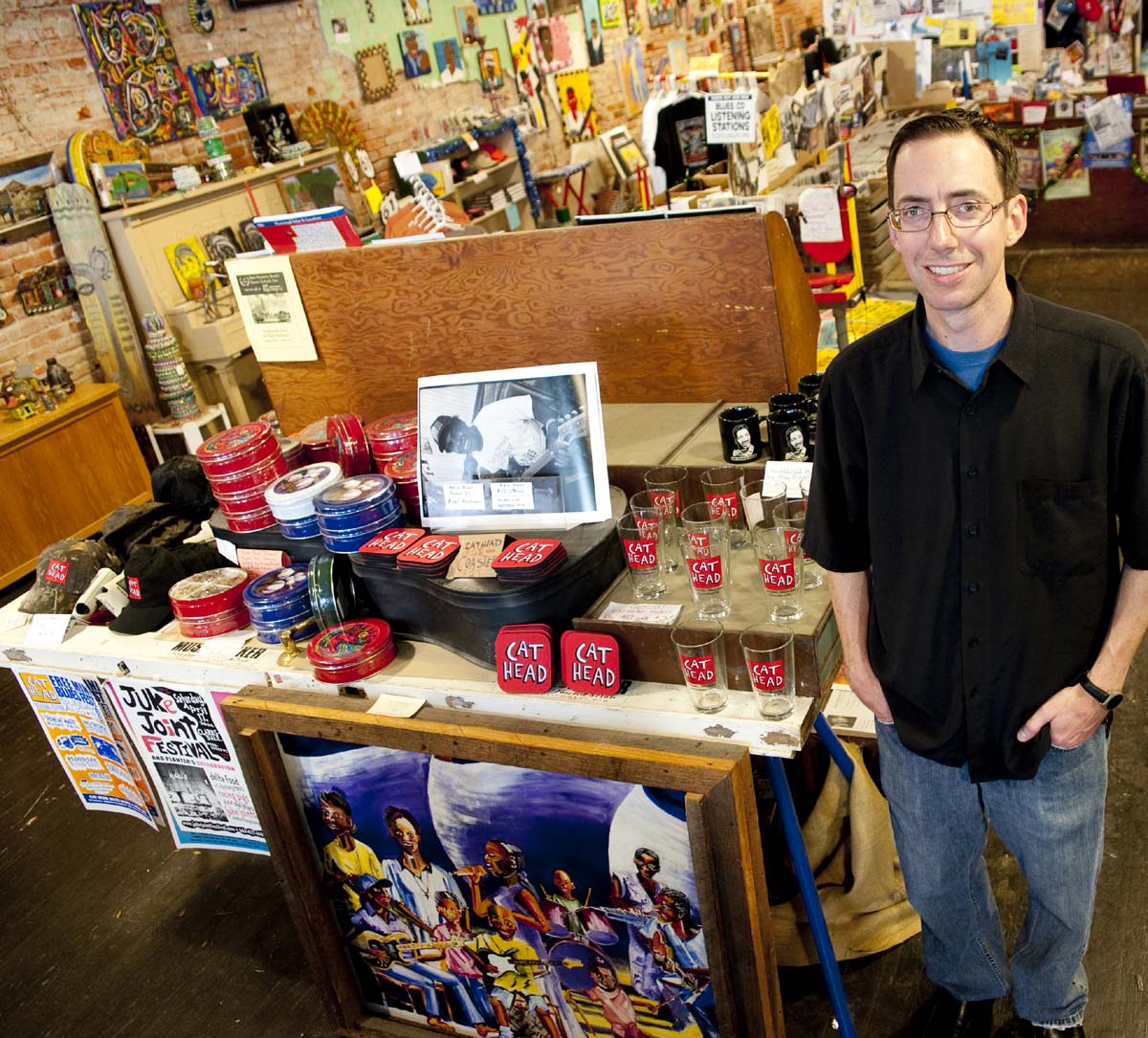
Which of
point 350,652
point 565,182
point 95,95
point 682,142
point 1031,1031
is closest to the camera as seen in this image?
point 1031,1031

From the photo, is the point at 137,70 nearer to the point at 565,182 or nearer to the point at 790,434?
the point at 565,182

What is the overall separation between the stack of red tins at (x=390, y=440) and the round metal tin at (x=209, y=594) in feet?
1.38

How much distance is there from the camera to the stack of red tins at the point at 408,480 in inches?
93.2

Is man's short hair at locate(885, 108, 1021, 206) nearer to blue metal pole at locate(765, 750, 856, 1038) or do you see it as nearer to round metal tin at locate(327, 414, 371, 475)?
blue metal pole at locate(765, 750, 856, 1038)

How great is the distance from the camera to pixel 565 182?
26.2ft

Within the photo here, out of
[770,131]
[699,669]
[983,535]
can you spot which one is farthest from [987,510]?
[770,131]

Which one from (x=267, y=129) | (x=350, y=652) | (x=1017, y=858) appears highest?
(x=267, y=129)

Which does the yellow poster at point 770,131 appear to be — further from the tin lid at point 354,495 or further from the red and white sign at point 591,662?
the red and white sign at point 591,662

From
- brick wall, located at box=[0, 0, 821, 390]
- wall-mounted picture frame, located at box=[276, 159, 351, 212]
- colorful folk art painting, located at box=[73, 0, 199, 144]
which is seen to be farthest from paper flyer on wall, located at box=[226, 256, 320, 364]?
wall-mounted picture frame, located at box=[276, 159, 351, 212]

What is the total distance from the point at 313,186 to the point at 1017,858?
5.75m

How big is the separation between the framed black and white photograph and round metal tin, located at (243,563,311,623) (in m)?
0.32

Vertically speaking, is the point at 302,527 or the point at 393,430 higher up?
the point at 393,430

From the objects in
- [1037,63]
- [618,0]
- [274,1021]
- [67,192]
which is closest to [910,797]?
[274,1021]

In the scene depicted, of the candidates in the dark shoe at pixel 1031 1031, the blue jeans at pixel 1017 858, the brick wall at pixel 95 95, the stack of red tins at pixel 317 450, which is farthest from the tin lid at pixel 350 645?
the brick wall at pixel 95 95
